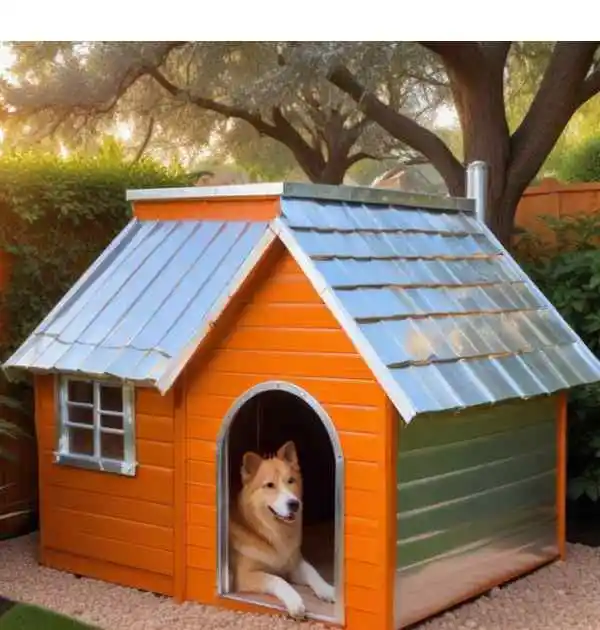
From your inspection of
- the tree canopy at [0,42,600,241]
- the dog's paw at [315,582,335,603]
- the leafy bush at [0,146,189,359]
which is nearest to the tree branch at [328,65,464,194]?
the tree canopy at [0,42,600,241]

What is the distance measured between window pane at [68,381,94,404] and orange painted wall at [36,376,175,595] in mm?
118

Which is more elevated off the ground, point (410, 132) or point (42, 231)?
point (410, 132)

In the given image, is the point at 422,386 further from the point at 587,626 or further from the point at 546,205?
the point at 546,205

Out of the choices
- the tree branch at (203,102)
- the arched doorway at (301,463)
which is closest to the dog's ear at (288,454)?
the arched doorway at (301,463)

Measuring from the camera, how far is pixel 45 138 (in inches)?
422

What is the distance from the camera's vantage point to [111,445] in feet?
16.9

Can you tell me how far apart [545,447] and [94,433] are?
8.16 feet

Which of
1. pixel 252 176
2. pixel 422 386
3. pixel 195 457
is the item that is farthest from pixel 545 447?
pixel 252 176

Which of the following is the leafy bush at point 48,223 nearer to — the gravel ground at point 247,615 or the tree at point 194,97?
the gravel ground at point 247,615

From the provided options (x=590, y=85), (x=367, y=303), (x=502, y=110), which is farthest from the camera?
(x=590, y=85)

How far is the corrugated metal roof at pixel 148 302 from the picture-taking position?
457cm

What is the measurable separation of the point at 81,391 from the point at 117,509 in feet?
2.26

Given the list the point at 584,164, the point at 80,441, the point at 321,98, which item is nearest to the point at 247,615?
the point at 80,441

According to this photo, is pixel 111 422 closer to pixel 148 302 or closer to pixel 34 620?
pixel 148 302
